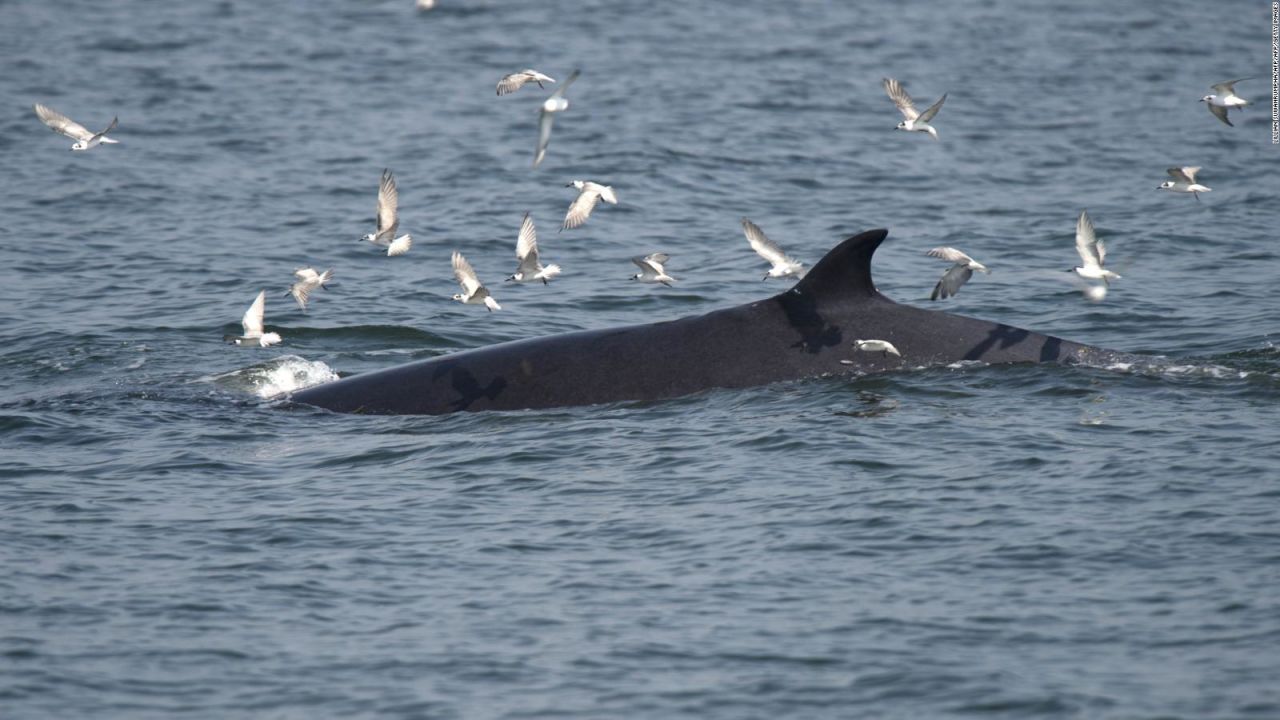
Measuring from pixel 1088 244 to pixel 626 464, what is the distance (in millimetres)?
4846

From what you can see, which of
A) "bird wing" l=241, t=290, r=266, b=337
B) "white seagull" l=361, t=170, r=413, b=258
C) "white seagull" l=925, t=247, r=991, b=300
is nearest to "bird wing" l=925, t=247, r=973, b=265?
"white seagull" l=925, t=247, r=991, b=300

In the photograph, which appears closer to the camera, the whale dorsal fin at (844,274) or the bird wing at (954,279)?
the whale dorsal fin at (844,274)

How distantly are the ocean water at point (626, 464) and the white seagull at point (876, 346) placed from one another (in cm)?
23

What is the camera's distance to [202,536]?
35.2 ft

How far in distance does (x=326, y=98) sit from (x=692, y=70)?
719 cm

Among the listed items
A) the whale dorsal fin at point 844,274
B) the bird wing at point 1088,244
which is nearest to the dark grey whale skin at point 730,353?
the whale dorsal fin at point 844,274

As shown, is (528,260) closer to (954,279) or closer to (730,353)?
(730,353)

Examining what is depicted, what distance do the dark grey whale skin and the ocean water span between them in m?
0.18

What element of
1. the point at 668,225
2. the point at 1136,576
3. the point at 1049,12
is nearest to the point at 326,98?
the point at 668,225

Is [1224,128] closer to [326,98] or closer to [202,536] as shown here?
[326,98]

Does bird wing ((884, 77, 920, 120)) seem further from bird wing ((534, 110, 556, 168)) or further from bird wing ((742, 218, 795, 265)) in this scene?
bird wing ((534, 110, 556, 168))

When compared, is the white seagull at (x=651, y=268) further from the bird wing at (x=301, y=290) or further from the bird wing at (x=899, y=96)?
the bird wing at (x=899, y=96)

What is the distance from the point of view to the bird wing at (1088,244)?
14.2 meters

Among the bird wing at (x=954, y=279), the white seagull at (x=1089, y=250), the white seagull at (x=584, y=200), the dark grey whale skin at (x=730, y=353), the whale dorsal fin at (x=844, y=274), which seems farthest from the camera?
the white seagull at (x=584, y=200)
